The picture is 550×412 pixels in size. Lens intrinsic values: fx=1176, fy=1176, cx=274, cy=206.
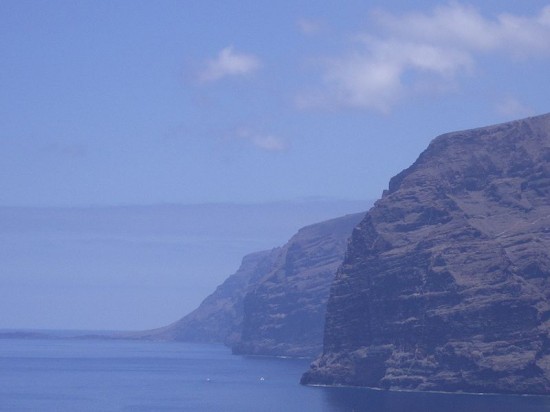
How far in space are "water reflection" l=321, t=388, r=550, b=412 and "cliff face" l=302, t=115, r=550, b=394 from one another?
3636 mm

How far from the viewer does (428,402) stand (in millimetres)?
135875

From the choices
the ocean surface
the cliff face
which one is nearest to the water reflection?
the ocean surface

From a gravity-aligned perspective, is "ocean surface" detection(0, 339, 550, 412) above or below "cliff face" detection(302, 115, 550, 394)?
below

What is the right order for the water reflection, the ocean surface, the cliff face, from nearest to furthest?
the water reflection
the ocean surface
the cliff face

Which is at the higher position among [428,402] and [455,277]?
[455,277]

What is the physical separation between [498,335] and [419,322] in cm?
1166

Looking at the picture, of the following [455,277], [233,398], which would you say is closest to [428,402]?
[455,277]

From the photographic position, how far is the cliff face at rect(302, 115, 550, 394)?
147 m

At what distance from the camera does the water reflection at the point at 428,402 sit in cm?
12725

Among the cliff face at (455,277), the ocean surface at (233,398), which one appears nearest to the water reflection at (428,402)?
the ocean surface at (233,398)

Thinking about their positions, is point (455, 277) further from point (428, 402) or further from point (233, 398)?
point (233, 398)

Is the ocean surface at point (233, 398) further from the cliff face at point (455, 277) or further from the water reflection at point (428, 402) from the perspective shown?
the cliff face at point (455, 277)

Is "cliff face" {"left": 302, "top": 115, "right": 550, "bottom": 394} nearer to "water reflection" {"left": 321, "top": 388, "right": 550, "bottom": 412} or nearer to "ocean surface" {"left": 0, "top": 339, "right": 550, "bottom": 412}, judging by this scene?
"water reflection" {"left": 321, "top": 388, "right": 550, "bottom": 412}

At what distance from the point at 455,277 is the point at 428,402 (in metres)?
23.5
